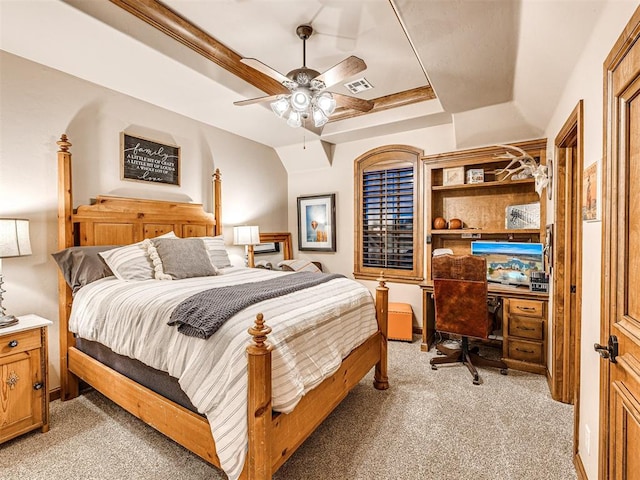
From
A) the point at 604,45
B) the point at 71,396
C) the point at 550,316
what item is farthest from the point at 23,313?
the point at 550,316

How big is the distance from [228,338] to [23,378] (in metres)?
1.66

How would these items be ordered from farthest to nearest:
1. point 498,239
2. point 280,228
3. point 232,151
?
point 280,228
point 232,151
point 498,239

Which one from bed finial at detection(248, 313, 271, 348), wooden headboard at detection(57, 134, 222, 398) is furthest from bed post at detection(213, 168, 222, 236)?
bed finial at detection(248, 313, 271, 348)

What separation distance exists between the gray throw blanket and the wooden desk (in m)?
2.16

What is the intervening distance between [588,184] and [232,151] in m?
3.78

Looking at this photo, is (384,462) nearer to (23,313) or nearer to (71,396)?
(71,396)

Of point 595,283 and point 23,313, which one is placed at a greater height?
point 595,283

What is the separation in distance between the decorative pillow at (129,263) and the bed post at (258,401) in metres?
1.67

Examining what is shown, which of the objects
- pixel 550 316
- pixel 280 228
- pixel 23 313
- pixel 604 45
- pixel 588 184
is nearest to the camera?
pixel 604 45

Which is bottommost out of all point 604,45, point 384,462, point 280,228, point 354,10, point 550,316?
point 384,462

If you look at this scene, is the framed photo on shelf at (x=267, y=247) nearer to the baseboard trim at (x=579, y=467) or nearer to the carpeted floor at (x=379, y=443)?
the carpeted floor at (x=379, y=443)

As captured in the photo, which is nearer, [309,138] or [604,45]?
[604,45]

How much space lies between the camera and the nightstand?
6.53ft

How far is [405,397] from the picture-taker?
257 centimetres
